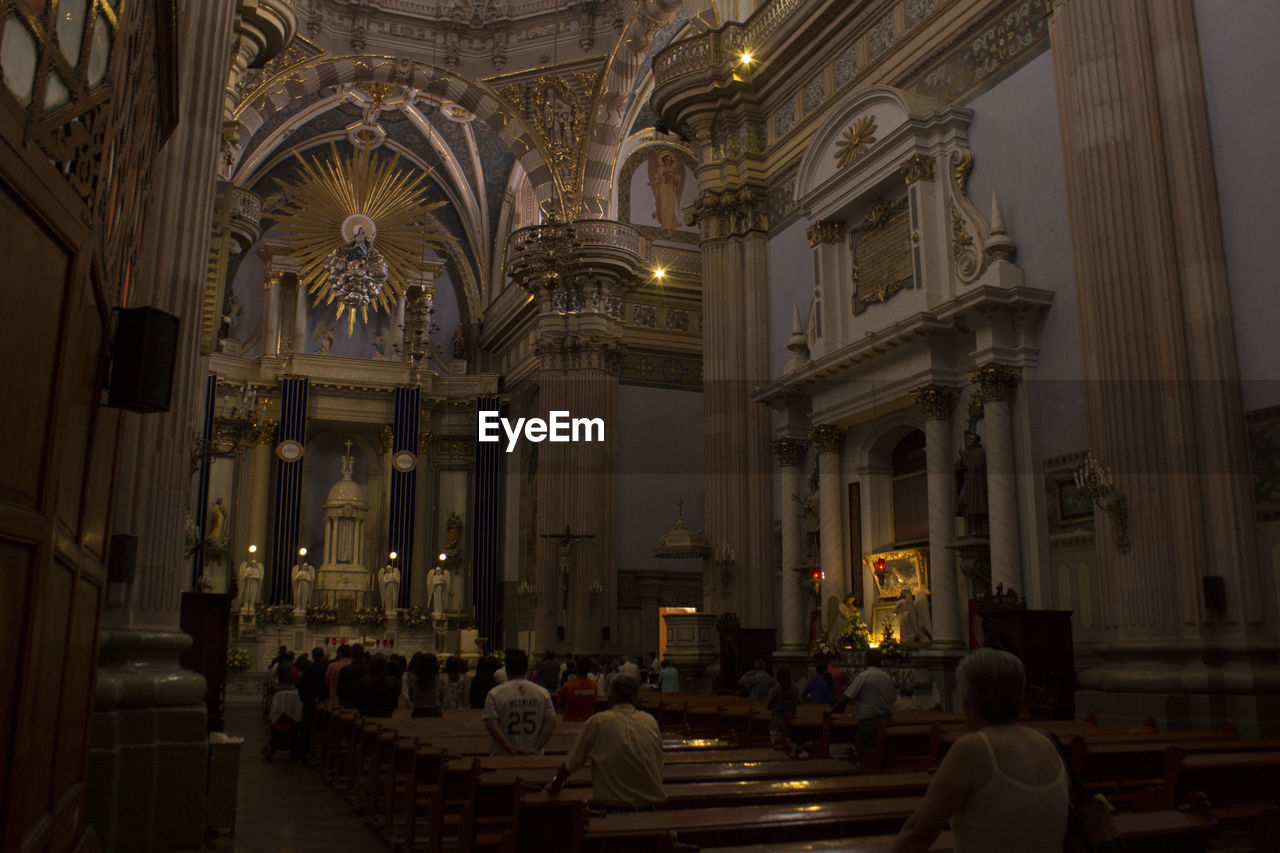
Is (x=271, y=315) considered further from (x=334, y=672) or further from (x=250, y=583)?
(x=334, y=672)

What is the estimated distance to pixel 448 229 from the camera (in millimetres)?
30125

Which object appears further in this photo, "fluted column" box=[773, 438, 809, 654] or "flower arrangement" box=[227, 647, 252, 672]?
"flower arrangement" box=[227, 647, 252, 672]

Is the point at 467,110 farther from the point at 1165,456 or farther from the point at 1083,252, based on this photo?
the point at 1165,456

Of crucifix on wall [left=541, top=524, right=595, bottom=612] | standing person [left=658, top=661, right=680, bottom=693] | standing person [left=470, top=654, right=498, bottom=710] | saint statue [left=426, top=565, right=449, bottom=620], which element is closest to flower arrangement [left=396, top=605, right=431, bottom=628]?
saint statue [left=426, top=565, right=449, bottom=620]

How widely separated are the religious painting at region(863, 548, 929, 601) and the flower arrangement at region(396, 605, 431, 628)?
1510cm

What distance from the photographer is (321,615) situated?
25.4 meters

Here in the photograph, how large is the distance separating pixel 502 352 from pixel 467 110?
21.0 ft

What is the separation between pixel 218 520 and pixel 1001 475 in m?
20.1

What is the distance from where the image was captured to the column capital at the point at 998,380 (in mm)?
11398

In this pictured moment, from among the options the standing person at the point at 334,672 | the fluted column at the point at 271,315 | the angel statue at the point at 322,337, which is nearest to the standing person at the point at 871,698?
the standing person at the point at 334,672

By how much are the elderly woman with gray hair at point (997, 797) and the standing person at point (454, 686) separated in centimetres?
1094

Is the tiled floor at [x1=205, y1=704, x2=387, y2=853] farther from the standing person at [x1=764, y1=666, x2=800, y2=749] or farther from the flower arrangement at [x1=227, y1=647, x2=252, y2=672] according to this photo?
the flower arrangement at [x1=227, y1=647, x2=252, y2=672]

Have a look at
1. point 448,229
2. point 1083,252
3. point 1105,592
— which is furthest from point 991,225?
point 448,229

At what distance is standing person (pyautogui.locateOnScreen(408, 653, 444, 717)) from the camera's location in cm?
865
